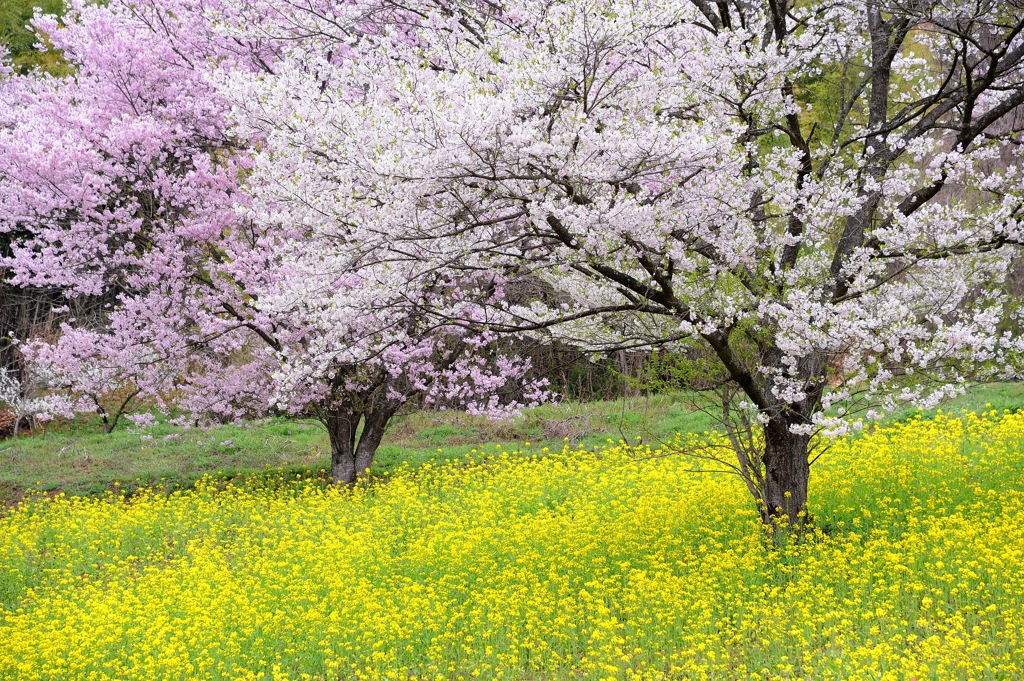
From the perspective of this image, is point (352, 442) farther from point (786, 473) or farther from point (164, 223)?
point (786, 473)

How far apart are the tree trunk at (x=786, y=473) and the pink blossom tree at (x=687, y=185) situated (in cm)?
2

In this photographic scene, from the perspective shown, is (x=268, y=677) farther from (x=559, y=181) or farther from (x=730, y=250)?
(x=730, y=250)

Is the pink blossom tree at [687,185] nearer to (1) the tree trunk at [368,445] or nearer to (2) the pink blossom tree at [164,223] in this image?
(2) the pink blossom tree at [164,223]

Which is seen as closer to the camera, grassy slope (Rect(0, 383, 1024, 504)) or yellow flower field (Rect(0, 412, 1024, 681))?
yellow flower field (Rect(0, 412, 1024, 681))

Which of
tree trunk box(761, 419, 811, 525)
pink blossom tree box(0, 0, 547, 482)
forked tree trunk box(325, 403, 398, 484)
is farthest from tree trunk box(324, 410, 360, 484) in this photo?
tree trunk box(761, 419, 811, 525)

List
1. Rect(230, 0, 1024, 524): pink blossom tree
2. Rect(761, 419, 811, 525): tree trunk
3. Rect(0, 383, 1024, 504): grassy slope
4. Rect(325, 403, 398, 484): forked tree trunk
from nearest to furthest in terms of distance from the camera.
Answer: Rect(230, 0, 1024, 524): pink blossom tree → Rect(761, 419, 811, 525): tree trunk → Rect(325, 403, 398, 484): forked tree trunk → Rect(0, 383, 1024, 504): grassy slope

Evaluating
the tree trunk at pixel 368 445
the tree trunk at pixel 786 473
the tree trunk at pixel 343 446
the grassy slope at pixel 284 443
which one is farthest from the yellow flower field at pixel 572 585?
the grassy slope at pixel 284 443

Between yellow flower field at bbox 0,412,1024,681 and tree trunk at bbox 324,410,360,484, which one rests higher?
tree trunk at bbox 324,410,360,484

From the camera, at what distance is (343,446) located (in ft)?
45.0

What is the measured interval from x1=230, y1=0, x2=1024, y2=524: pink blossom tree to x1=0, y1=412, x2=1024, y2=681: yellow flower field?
128 centimetres

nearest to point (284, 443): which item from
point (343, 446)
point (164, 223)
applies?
point (343, 446)

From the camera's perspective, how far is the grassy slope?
15320mm

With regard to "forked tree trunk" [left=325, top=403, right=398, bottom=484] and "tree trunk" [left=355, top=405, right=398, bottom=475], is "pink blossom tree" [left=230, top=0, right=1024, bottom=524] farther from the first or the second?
"tree trunk" [left=355, top=405, right=398, bottom=475]

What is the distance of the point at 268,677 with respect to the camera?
Answer: 648 cm
